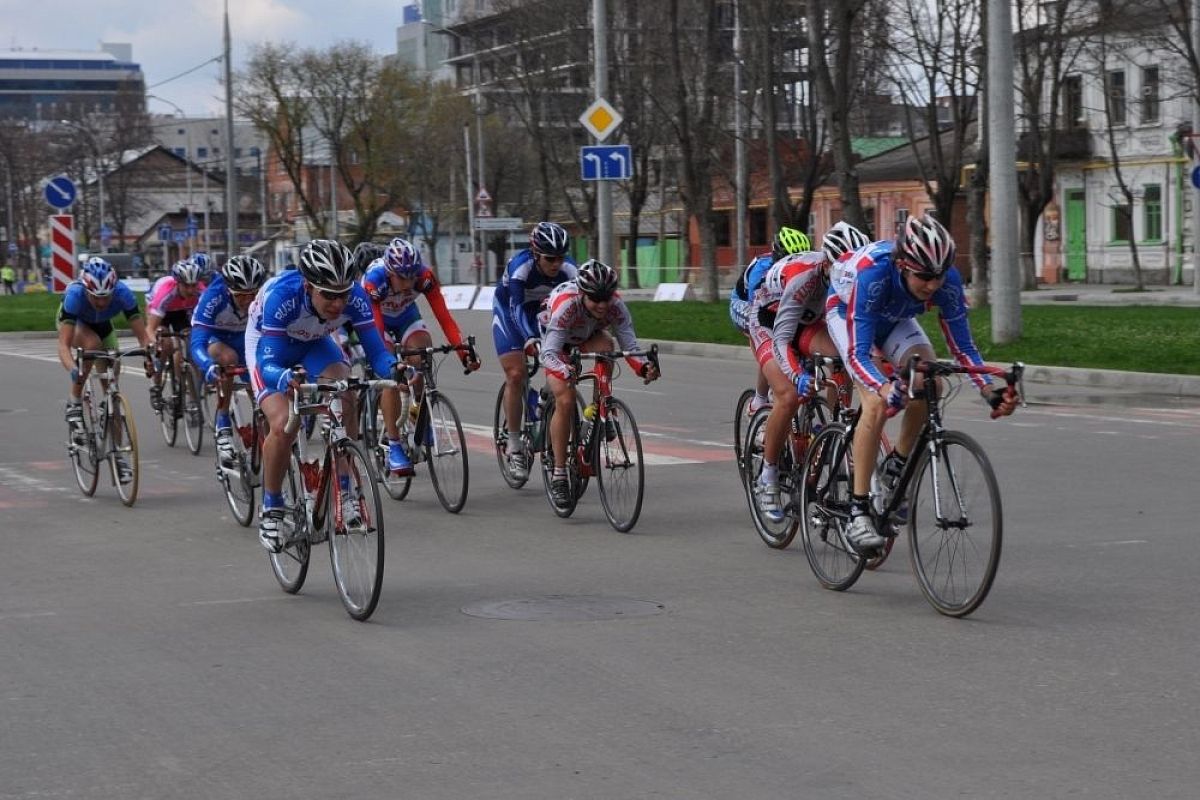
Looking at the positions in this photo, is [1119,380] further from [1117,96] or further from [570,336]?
[1117,96]

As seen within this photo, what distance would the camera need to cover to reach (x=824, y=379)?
1034 centimetres

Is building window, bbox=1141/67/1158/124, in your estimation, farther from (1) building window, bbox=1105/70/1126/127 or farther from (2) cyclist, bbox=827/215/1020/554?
(2) cyclist, bbox=827/215/1020/554

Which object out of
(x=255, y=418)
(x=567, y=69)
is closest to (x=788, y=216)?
(x=567, y=69)

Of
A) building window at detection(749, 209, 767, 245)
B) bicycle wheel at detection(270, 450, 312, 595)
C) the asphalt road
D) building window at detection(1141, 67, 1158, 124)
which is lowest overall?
the asphalt road

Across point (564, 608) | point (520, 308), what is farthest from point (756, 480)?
point (520, 308)

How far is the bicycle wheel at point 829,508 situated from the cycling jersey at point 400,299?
15.2ft

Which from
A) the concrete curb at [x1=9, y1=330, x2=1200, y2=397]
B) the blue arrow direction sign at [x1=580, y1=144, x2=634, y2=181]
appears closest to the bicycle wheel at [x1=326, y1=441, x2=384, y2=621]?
the concrete curb at [x1=9, y1=330, x2=1200, y2=397]

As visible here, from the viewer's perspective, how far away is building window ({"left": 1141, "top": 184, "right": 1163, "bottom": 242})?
60.4 meters

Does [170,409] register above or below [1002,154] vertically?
below

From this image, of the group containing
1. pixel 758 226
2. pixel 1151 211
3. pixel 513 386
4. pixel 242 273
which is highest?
pixel 758 226

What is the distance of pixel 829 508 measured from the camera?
363 inches

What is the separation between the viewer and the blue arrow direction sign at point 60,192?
3206 cm

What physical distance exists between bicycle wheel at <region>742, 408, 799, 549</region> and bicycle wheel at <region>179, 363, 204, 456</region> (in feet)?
23.2

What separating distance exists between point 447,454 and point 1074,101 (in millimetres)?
54240
